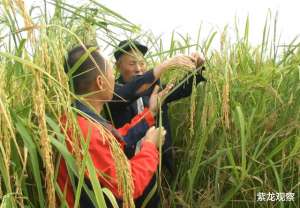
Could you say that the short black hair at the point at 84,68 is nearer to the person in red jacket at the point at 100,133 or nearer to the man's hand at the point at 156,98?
the person in red jacket at the point at 100,133

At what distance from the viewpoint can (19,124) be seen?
1304 millimetres

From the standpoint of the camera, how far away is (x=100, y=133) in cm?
152

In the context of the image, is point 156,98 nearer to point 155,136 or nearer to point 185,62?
point 185,62

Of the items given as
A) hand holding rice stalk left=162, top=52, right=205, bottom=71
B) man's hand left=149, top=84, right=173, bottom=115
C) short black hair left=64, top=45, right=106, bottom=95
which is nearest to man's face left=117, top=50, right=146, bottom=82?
man's hand left=149, top=84, right=173, bottom=115

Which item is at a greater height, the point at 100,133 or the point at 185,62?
the point at 185,62

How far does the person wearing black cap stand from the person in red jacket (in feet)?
0.36

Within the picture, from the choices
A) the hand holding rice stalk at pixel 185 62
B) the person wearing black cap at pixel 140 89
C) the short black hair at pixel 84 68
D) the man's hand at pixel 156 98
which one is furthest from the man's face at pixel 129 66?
the short black hair at pixel 84 68

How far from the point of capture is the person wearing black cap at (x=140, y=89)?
6.94ft

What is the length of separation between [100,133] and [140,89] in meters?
0.78

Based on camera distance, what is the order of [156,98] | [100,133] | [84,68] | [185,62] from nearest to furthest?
[100,133]
[84,68]
[185,62]
[156,98]

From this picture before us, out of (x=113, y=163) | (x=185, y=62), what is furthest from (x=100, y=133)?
(x=185, y=62)

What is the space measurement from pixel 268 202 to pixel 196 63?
659 millimetres

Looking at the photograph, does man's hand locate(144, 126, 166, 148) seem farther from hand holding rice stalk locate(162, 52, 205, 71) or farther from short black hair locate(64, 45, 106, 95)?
hand holding rice stalk locate(162, 52, 205, 71)

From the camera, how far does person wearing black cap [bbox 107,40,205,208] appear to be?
212cm
